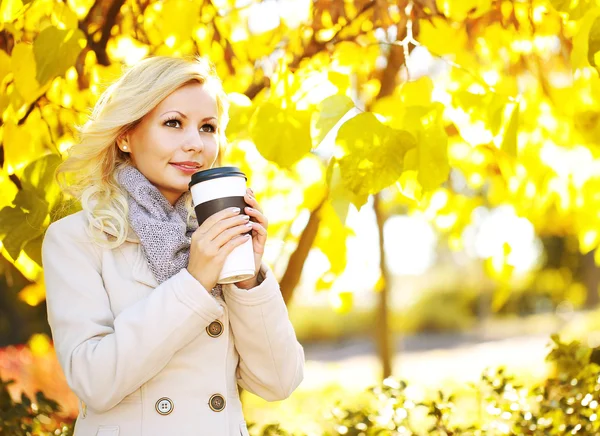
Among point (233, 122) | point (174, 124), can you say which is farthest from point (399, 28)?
point (174, 124)

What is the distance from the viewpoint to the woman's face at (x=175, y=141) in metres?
1.72

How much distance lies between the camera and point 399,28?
8.87 feet

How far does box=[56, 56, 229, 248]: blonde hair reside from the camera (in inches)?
66.5

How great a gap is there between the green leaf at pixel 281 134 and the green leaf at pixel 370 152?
0.33 feet

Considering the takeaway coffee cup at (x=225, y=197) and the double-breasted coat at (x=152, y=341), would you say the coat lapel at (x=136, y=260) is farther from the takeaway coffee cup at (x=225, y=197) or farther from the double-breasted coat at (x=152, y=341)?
the takeaway coffee cup at (x=225, y=197)

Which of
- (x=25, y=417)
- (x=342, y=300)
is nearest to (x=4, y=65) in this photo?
(x=25, y=417)

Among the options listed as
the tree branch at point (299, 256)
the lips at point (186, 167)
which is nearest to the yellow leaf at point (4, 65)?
the lips at point (186, 167)

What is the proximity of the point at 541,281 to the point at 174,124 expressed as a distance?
2007 cm

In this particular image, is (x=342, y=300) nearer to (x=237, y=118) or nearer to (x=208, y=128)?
(x=237, y=118)

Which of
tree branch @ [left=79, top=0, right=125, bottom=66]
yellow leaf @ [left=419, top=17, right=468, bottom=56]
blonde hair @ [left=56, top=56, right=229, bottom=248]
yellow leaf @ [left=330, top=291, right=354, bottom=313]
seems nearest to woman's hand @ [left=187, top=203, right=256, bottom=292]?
blonde hair @ [left=56, top=56, right=229, bottom=248]

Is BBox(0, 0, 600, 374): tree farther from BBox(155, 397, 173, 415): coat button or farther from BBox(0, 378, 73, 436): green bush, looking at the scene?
BBox(155, 397, 173, 415): coat button

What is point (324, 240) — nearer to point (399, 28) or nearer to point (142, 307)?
point (399, 28)

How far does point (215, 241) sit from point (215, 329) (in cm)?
25

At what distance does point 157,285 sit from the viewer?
166 centimetres
